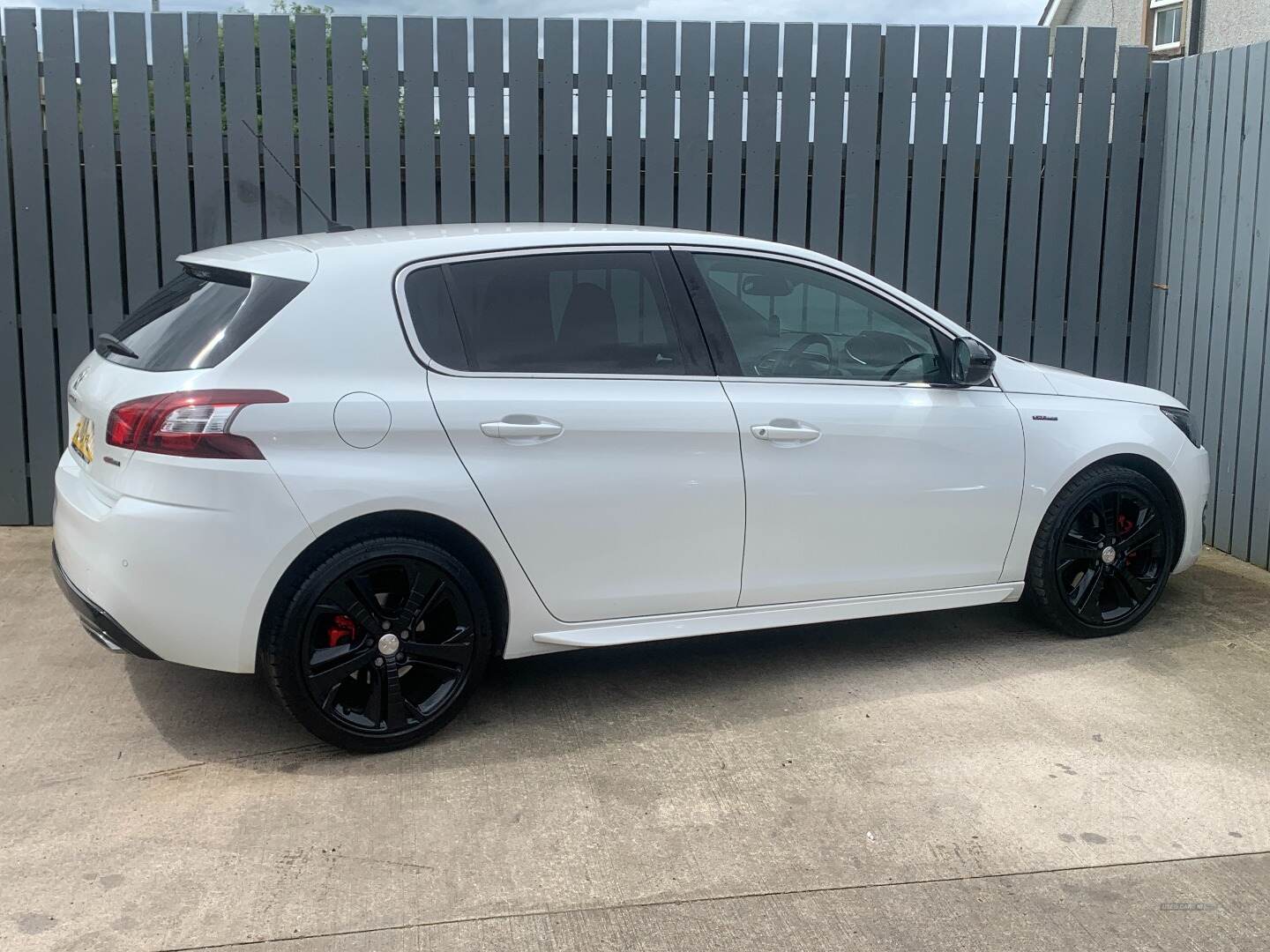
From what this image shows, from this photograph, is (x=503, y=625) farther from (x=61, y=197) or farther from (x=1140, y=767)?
(x=61, y=197)

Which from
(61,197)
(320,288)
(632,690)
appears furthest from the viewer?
(61,197)

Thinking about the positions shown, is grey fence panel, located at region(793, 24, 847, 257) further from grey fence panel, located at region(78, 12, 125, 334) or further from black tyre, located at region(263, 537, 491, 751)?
black tyre, located at region(263, 537, 491, 751)

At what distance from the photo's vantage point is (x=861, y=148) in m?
6.97

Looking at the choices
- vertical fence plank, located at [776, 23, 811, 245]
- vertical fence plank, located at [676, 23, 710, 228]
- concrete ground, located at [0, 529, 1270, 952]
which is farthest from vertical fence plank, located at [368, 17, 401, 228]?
concrete ground, located at [0, 529, 1270, 952]

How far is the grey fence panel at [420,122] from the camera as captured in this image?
21.7 ft

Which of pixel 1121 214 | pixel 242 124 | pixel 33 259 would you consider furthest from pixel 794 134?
pixel 33 259

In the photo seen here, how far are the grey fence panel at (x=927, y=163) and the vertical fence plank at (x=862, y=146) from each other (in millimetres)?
210

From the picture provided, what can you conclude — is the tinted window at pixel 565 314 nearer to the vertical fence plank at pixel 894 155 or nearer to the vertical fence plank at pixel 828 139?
the vertical fence plank at pixel 828 139

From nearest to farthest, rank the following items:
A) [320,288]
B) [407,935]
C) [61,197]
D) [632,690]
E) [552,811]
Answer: [407,935]
[552,811]
[320,288]
[632,690]
[61,197]

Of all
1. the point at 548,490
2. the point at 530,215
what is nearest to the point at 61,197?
the point at 530,215

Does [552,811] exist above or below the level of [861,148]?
Result: below

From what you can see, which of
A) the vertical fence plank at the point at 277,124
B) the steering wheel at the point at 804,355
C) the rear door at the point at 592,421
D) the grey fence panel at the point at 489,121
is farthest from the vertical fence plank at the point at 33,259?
the steering wheel at the point at 804,355

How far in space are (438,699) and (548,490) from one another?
0.76 meters

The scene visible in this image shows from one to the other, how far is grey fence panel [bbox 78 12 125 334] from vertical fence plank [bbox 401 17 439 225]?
38.1 inches
